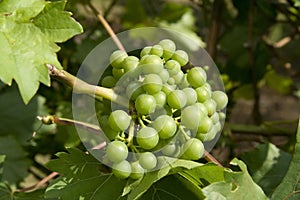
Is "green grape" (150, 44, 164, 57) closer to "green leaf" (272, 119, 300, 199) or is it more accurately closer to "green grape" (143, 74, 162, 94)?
"green grape" (143, 74, 162, 94)

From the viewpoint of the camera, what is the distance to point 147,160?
2.72 feet

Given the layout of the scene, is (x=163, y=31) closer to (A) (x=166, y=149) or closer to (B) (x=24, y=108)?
(B) (x=24, y=108)

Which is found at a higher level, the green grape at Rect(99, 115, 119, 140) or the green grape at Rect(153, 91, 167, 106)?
the green grape at Rect(153, 91, 167, 106)

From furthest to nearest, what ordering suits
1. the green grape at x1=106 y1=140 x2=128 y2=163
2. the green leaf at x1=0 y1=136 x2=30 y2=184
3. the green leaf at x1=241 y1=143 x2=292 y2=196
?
the green leaf at x1=0 y1=136 x2=30 y2=184 < the green leaf at x1=241 y1=143 x2=292 y2=196 < the green grape at x1=106 y1=140 x2=128 y2=163

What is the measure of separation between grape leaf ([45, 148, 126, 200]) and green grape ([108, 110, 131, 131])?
12cm

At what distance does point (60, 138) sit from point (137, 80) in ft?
1.87

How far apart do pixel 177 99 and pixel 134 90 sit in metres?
0.06

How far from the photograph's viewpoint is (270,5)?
161 centimetres

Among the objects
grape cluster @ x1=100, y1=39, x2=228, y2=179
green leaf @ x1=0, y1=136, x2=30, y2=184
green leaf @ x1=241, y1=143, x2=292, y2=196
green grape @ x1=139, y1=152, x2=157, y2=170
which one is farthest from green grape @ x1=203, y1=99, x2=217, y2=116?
green leaf @ x1=0, y1=136, x2=30, y2=184

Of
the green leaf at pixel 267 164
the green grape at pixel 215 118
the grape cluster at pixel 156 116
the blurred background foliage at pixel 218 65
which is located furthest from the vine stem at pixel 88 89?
the green leaf at pixel 267 164

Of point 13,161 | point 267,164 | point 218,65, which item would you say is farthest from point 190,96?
point 218,65

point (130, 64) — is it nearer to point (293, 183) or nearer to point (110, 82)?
point (110, 82)

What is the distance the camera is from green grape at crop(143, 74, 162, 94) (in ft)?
2.76

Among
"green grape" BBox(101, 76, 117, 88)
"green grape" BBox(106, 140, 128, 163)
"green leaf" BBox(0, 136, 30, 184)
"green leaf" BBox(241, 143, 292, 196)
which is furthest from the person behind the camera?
"green leaf" BBox(0, 136, 30, 184)
